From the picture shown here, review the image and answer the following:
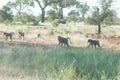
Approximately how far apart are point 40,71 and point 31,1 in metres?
76.3

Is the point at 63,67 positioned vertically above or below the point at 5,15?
below

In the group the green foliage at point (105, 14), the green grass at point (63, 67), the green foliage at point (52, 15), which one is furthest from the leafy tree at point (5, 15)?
the green grass at point (63, 67)

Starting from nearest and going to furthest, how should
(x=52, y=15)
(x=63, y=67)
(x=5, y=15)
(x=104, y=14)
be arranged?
(x=63, y=67) → (x=104, y=14) → (x=5, y=15) → (x=52, y=15)

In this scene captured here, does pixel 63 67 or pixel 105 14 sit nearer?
pixel 63 67

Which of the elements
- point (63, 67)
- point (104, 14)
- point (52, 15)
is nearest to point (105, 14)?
point (104, 14)

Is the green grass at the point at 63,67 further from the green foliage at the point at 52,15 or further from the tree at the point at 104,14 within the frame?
the green foliage at the point at 52,15

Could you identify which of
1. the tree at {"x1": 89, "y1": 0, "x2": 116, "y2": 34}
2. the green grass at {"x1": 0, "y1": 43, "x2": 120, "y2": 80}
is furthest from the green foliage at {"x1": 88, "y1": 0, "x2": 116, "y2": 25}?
the green grass at {"x1": 0, "y1": 43, "x2": 120, "y2": 80}

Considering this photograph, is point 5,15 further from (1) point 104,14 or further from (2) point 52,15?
(1) point 104,14

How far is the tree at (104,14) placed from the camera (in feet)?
165

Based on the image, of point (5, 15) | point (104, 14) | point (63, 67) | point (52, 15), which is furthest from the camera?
point (52, 15)

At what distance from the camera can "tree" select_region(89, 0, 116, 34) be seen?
50.2 meters

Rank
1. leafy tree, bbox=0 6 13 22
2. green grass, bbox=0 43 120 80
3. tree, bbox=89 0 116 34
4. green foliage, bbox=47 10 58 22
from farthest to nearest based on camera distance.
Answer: green foliage, bbox=47 10 58 22 < leafy tree, bbox=0 6 13 22 < tree, bbox=89 0 116 34 < green grass, bbox=0 43 120 80

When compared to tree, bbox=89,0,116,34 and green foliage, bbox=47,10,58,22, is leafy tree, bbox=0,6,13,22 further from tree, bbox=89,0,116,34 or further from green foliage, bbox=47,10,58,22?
tree, bbox=89,0,116,34

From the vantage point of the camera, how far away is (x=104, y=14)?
50.9 m
